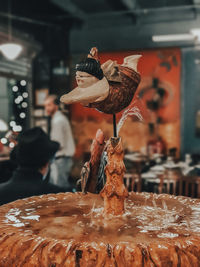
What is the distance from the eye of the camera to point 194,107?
768cm

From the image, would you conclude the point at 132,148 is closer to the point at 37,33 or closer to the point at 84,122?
the point at 84,122

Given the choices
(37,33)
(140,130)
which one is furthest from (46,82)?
(140,130)

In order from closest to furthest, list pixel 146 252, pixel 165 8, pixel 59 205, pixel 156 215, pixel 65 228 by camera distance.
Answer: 1. pixel 146 252
2. pixel 65 228
3. pixel 156 215
4. pixel 59 205
5. pixel 165 8

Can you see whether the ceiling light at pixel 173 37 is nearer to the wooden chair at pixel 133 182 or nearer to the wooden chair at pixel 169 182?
the wooden chair at pixel 169 182

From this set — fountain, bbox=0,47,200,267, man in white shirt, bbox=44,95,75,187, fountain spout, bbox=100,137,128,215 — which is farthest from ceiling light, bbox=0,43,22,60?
fountain spout, bbox=100,137,128,215

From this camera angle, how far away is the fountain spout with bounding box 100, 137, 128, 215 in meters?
1.32

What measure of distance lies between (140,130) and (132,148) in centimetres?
44

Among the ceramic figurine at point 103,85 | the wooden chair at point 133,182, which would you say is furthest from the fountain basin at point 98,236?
the wooden chair at point 133,182

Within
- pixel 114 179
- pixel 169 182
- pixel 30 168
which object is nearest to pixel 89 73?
pixel 114 179

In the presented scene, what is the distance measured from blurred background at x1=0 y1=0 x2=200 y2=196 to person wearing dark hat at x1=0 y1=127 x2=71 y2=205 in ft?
16.2

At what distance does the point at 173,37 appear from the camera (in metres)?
7.59

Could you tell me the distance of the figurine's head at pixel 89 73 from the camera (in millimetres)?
1264

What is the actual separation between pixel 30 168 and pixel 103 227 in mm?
1121

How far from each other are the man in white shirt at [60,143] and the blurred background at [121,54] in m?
2.27
